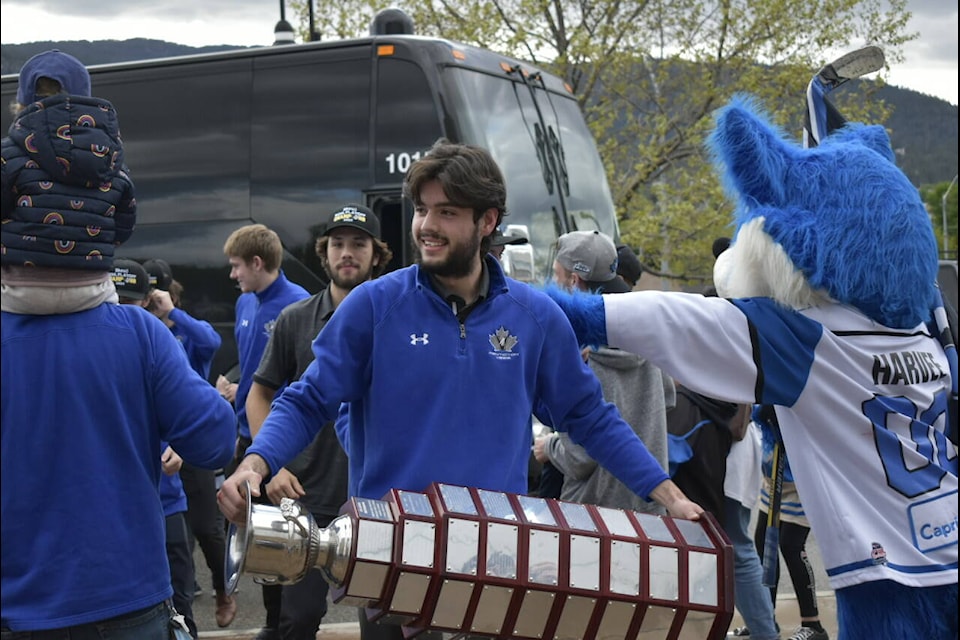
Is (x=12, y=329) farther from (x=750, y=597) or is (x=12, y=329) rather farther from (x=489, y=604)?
(x=750, y=597)

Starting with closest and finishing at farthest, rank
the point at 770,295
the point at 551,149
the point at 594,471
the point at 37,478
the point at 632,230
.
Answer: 1. the point at 37,478
2. the point at 770,295
3. the point at 594,471
4. the point at 551,149
5. the point at 632,230

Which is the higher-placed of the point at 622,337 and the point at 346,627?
the point at 622,337

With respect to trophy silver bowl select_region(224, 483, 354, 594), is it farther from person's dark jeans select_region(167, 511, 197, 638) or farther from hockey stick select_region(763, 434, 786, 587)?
person's dark jeans select_region(167, 511, 197, 638)

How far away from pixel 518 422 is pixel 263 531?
917 mm

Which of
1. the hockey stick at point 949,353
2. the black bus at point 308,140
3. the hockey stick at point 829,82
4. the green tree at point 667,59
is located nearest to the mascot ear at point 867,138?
the hockey stick at point 829,82

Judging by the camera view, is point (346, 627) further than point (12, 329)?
Yes

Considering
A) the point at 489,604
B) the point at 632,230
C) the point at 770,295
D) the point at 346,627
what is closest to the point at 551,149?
the point at 346,627

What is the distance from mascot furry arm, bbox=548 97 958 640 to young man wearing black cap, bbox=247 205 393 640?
1.62 meters

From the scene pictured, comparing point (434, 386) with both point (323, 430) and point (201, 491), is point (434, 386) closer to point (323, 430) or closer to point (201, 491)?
point (323, 430)

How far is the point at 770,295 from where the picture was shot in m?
3.71

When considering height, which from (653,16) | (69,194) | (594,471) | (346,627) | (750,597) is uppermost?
(653,16)

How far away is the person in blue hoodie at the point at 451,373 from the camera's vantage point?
10.9ft

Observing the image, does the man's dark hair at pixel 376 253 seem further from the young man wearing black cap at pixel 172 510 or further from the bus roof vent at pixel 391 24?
the bus roof vent at pixel 391 24

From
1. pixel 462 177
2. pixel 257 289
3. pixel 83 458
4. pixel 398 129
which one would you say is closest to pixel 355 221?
pixel 257 289
